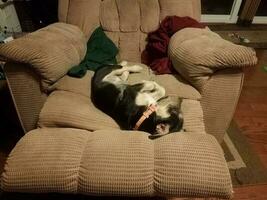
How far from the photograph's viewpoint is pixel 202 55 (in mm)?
1382

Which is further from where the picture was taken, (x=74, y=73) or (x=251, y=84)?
(x=251, y=84)

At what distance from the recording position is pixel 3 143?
5.76ft

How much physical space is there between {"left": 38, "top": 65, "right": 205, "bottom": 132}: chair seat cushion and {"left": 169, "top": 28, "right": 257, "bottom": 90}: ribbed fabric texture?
9 centimetres

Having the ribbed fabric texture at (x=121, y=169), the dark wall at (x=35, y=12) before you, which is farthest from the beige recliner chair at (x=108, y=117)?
the dark wall at (x=35, y=12)

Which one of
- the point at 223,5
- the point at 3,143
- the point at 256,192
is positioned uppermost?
the point at 223,5

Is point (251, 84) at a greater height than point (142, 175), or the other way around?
point (142, 175)

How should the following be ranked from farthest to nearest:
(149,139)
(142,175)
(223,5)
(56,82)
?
(223,5) → (56,82) → (149,139) → (142,175)

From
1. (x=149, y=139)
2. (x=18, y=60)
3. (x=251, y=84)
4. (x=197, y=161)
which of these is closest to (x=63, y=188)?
(x=149, y=139)

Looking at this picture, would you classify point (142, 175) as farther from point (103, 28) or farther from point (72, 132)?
point (103, 28)

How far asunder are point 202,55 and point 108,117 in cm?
58

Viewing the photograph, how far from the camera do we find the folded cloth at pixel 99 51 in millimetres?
1700

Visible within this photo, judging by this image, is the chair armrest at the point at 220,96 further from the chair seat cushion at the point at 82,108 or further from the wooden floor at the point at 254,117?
the wooden floor at the point at 254,117

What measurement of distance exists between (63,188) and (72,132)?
242 mm

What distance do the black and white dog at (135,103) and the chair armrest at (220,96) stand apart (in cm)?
20
